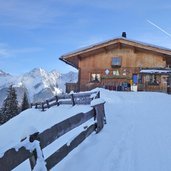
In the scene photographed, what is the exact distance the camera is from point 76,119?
23.6 ft

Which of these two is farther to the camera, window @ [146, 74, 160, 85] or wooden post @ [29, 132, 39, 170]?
window @ [146, 74, 160, 85]

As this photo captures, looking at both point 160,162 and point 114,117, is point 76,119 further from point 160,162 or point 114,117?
point 114,117

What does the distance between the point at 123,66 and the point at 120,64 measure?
339mm

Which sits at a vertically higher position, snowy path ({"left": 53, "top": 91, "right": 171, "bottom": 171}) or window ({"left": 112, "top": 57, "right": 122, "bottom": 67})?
window ({"left": 112, "top": 57, "right": 122, "bottom": 67})

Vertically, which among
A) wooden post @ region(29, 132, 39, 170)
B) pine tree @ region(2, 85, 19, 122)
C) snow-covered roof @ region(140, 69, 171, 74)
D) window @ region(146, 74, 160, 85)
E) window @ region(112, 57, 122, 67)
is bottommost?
pine tree @ region(2, 85, 19, 122)

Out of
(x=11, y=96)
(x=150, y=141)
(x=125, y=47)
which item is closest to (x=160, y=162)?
(x=150, y=141)

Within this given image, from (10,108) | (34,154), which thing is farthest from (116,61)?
(34,154)

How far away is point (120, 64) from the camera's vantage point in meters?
31.8

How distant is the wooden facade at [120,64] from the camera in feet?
99.1

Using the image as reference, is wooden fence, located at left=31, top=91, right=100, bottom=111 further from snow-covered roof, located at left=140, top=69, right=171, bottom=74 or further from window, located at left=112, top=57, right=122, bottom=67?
snow-covered roof, located at left=140, top=69, right=171, bottom=74

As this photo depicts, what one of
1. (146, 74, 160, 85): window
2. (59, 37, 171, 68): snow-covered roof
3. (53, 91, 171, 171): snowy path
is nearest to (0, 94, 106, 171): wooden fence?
(53, 91, 171, 171): snowy path

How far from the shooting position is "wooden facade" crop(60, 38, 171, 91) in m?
30.2

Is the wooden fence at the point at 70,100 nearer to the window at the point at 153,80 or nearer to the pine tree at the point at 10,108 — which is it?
the window at the point at 153,80

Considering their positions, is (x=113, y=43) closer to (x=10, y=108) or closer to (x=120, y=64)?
(x=120, y=64)
